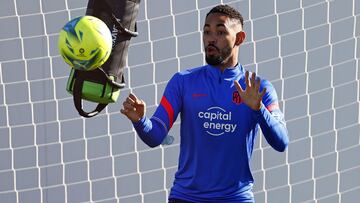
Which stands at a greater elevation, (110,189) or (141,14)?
(141,14)

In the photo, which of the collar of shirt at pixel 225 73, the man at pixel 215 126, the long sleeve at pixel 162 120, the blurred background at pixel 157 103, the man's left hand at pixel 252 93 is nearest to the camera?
the man's left hand at pixel 252 93

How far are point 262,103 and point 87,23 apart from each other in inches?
34.7

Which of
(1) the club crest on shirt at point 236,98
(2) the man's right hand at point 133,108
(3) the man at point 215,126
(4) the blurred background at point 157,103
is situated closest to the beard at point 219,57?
(3) the man at point 215,126

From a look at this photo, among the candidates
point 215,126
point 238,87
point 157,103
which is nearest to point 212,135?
point 215,126

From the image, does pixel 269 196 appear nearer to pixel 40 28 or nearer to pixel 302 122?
pixel 302 122

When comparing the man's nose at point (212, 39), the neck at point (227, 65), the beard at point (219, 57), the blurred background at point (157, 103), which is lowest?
the blurred background at point (157, 103)

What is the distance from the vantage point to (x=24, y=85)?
21.0 ft

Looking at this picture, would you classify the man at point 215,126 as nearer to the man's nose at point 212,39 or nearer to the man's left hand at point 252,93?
the man's nose at point 212,39

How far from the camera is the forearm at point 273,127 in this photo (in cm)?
455

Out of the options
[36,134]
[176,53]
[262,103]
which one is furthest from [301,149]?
[262,103]

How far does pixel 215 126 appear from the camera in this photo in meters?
4.72

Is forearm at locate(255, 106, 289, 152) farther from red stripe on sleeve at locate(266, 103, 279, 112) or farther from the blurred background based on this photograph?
the blurred background

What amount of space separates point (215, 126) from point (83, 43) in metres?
0.70

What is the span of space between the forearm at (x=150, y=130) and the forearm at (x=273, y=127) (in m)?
0.42
